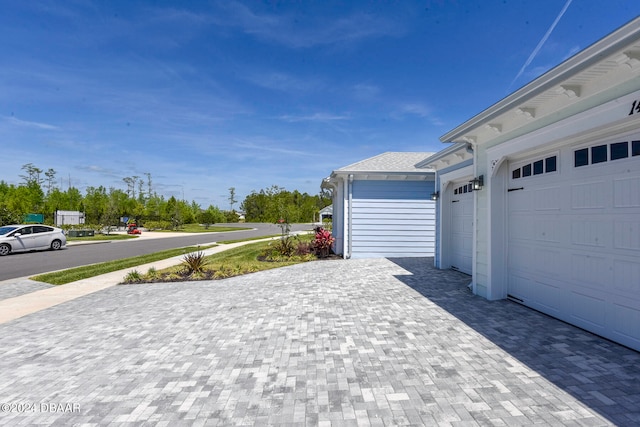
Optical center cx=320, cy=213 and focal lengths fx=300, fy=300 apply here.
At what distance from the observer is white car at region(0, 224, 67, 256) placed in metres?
14.7

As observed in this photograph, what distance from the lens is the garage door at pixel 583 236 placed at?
3754 mm

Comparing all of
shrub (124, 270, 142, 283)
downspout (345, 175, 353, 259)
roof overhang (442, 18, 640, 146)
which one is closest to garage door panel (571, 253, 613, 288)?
roof overhang (442, 18, 640, 146)

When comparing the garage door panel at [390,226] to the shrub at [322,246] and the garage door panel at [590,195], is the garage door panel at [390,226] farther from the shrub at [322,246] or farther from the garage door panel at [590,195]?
the garage door panel at [590,195]

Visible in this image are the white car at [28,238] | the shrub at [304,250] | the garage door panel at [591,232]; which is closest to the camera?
the garage door panel at [591,232]

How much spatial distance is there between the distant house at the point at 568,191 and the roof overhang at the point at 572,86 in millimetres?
13

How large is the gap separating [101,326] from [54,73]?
11434mm

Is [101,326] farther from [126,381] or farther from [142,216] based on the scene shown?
[142,216]

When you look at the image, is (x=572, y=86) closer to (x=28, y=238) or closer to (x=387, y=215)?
(x=387, y=215)

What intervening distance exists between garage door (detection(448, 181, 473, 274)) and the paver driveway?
271cm

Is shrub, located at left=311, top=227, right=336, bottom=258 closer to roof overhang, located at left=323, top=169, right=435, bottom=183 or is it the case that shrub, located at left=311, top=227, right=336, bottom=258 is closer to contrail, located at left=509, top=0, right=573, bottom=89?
roof overhang, located at left=323, top=169, right=435, bottom=183

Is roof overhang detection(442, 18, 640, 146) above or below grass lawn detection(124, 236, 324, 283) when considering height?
above

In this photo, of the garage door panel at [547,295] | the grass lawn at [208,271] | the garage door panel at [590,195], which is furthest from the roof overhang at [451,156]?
the grass lawn at [208,271]

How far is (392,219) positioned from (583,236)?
8093mm

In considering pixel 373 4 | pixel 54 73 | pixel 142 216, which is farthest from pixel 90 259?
pixel 142 216
